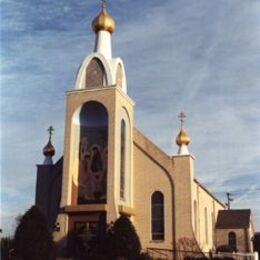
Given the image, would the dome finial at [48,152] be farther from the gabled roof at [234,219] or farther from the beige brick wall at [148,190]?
the gabled roof at [234,219]

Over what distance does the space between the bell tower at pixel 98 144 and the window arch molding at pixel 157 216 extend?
5.65 ft

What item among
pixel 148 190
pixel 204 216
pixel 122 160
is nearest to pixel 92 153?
pixel 122 160

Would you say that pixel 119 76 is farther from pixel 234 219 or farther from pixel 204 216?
pixel 234 219

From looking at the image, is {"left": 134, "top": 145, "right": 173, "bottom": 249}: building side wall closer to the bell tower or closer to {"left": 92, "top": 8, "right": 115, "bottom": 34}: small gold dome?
the bell tower

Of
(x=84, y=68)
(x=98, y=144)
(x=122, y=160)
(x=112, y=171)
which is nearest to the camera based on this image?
(x=112, y=171)

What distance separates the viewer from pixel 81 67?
34.9m

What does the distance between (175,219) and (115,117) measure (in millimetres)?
8158

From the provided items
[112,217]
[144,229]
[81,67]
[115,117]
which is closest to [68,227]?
[112,217]

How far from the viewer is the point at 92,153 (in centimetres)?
3322

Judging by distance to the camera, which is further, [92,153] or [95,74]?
[95,74]

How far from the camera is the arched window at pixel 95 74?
3438cm

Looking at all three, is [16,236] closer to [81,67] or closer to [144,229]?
[144,229]

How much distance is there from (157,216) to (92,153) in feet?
21.1

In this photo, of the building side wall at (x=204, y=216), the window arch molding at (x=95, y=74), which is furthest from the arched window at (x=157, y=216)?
the window arch molding at (x=95, y=74)
